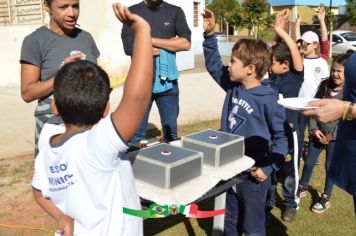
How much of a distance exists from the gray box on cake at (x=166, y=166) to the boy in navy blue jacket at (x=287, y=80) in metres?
1.28

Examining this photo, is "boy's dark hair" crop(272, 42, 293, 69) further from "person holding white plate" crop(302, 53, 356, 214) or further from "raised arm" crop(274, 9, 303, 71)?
"person holding white plate" crop(302, 53, 356, 214)

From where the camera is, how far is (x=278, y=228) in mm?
3801

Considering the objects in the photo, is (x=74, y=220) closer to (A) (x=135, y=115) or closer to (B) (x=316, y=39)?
(A) (x=135, y=115)

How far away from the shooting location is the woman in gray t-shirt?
2510 millimetres

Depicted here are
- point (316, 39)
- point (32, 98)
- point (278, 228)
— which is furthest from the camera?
point (316, 39)

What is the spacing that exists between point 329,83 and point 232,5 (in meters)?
46.3

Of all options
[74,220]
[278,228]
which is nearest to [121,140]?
[74,220]

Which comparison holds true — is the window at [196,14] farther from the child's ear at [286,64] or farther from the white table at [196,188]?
the white table at [196,188]

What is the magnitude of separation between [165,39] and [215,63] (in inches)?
34.0

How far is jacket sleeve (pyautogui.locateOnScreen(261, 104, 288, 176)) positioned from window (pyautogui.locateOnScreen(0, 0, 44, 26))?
31.7ft

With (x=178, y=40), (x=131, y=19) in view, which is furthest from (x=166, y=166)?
(x=178, y=40)

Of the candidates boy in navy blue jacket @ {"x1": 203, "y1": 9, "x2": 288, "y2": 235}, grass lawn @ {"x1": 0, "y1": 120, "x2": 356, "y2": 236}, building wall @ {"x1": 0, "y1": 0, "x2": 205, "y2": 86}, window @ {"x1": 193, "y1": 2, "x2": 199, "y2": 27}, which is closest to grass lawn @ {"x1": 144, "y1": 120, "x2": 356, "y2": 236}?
grass lawn @ {"x1": 0, "y1": 120, "x2": 356, "y2": 236}

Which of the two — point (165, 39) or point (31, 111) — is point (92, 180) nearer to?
point (165, 39)

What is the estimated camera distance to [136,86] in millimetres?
1354
